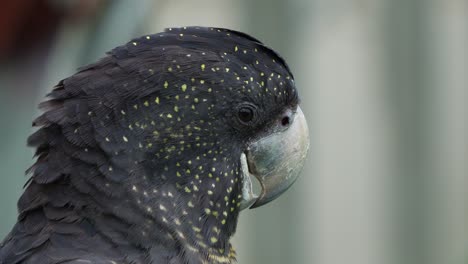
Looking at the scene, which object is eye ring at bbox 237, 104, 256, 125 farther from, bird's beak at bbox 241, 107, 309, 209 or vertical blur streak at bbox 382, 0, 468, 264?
vertical blur streak at bbox 382, 0, 468, 264

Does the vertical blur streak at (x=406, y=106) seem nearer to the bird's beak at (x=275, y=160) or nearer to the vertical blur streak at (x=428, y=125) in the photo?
the vertical blur streak at (x=428, y=125)

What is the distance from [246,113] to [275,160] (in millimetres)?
185

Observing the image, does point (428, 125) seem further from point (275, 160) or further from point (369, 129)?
point (275, 160)

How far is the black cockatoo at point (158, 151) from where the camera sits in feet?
6.87

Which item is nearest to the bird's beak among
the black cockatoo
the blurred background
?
the black cockatoo

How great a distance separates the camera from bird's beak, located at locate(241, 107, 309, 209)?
237 cm

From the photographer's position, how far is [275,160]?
2.40 meters

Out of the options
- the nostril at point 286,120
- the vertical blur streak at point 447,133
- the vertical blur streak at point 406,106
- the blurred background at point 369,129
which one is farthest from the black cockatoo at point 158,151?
the vertical blur streak at point 447,133

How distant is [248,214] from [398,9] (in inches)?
65.2

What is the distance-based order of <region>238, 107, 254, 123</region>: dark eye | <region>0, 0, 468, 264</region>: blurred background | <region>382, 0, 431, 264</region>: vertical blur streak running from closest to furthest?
1. <region>238, 107, 254, 123</region>: dark eye
2. <region>0, 0, 468, 264</region>: blurred background
3. <region>382, 0, 431, 264</region>: vertical blur streak

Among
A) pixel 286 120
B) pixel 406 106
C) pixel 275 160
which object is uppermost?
pixel 286 120

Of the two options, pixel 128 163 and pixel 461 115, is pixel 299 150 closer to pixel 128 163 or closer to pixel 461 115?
pixel 128 163

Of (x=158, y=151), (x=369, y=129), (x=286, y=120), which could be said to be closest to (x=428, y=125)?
(x=369, y=129)

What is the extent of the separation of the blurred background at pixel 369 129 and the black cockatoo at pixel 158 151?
8.12 feet
